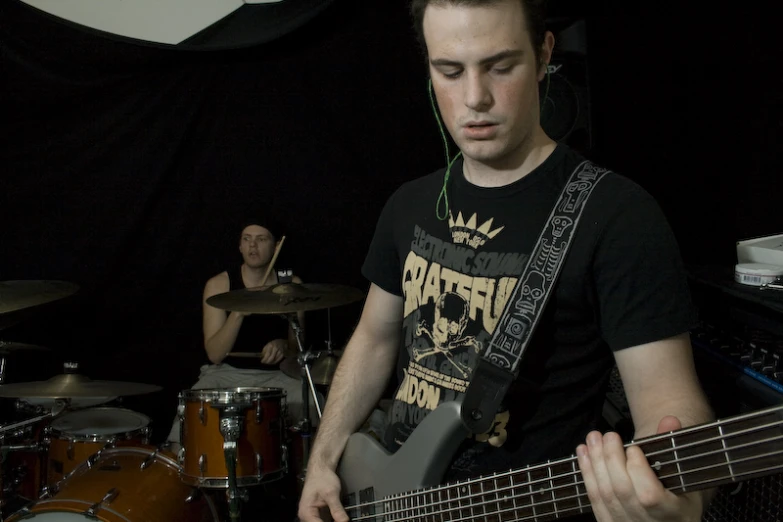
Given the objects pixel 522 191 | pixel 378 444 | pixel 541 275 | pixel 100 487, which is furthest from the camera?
pixel 100 487

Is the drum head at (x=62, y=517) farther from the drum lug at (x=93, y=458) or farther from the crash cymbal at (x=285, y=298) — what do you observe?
the crash cymbal at (x=285, y=298)

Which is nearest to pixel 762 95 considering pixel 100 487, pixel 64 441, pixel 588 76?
pixel 588 76

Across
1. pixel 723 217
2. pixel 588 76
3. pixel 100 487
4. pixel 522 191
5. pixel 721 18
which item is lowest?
pixel 100 487

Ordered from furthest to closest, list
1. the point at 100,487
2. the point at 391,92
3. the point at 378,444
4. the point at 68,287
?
the point at 391,92 → the point at 68,287 → the point at 100,487 → the point at 378,444

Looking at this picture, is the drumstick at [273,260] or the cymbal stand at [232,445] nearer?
the cymbal stand at [232,445]

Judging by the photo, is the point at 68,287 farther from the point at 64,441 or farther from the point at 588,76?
the point at 588,76

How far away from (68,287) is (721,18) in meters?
3.15

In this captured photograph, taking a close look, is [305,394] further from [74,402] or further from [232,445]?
[74,402]

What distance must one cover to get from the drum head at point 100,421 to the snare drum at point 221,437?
475mm

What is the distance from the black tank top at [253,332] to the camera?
4359mm

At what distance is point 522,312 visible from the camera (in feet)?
5.06

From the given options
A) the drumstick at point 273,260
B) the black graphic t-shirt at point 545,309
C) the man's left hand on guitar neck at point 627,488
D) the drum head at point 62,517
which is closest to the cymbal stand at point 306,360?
the drumstick at point 273,260

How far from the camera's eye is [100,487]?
9.53 ft

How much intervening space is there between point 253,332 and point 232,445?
1.47 meters
